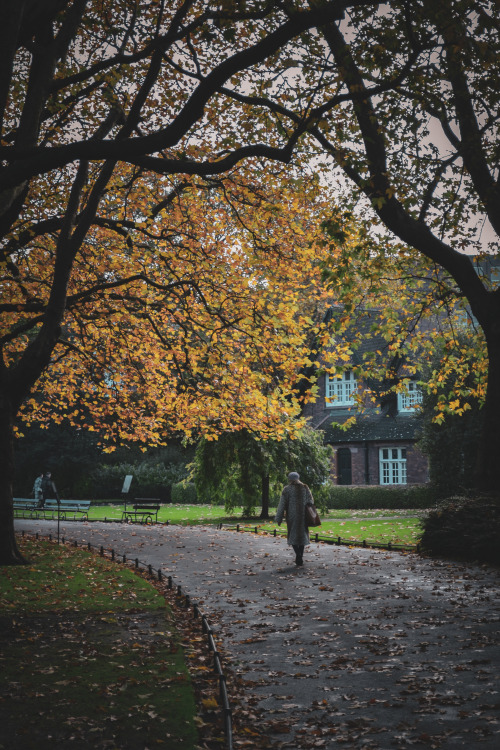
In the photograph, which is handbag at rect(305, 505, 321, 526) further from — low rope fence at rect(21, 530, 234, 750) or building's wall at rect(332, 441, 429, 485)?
building's wall at rect(332, 441, 429, 485)

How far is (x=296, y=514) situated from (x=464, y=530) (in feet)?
11.8

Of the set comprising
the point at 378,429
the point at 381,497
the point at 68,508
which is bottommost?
the point at 68,508

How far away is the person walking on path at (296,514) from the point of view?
48.3 feet

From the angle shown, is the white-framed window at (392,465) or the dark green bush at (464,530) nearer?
the dark green bush at (464,530)

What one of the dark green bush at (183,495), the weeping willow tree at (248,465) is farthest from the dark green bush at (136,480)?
the weeping willow tree at (248,465)

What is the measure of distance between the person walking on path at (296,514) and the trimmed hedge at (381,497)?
1738cm

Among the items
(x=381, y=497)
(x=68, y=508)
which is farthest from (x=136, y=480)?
(x=381, y=497)

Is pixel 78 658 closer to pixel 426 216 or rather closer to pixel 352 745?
pixel 352 745

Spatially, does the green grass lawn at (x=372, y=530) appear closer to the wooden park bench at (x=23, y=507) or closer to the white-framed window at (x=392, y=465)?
the white-framed window at (x=392, y=465)

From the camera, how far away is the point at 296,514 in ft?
48.6

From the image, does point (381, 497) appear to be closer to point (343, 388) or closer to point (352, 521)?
point (352, 521)

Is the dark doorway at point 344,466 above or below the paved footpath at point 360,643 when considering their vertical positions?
above

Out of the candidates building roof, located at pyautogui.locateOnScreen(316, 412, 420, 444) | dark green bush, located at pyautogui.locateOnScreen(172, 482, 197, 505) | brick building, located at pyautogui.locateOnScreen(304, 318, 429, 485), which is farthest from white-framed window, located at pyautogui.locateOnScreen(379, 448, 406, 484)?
dark green bush, located at pyautogui.locateOnScreen(172, 482, 197, 505)

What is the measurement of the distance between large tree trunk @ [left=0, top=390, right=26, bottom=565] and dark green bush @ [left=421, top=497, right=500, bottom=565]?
9.02 meters
